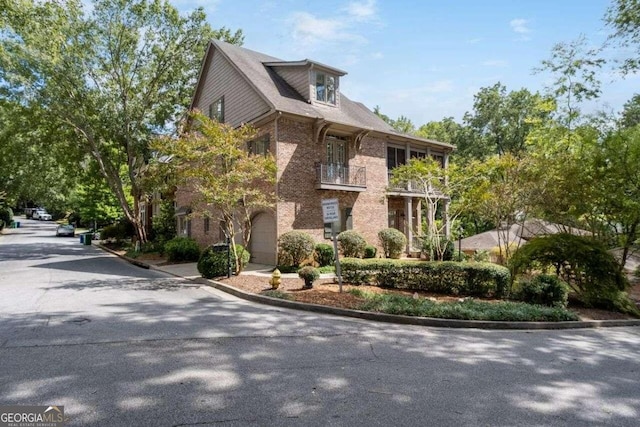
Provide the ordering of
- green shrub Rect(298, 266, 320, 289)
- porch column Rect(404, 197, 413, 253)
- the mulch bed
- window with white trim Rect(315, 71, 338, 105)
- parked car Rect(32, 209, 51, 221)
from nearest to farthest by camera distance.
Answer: the mulch bed → green shrub Rect(298, 266, 320, 289) → window with white trim Rect(315, 71, 338, 105) → porch column Rect(404, 197, 413, 253) → parked car Rect(32, 209, 51, 221)

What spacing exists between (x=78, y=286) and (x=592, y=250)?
14330mm

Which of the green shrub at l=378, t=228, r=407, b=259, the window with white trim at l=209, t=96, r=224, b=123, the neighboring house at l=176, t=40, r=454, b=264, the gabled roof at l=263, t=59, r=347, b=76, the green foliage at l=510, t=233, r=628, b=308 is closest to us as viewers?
the green foliage at l=510, t=233, r=628, b=308

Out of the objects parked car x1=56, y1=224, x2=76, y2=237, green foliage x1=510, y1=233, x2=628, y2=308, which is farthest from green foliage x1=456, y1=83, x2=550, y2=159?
parked car x1=56, y1=224, x2=76, y2=237

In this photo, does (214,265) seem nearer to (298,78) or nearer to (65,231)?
(298,78)

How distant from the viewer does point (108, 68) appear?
20891mm

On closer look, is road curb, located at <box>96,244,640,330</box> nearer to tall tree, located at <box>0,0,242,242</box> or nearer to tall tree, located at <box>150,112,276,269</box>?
tall tree, located at <box>150,112,276,269</box>

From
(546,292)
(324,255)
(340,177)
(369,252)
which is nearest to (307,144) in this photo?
(340,177)

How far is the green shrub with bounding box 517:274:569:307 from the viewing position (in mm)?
9086

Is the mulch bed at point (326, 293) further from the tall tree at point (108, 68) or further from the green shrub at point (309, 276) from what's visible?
the tall tree at point (108, 68)

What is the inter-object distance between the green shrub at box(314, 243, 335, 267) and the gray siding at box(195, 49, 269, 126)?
646 centimetres

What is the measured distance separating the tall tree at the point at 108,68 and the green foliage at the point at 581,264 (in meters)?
21.3

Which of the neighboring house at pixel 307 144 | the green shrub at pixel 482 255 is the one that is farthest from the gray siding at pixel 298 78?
the green shrub at pixel 482 255

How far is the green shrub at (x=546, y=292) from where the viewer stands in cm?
909

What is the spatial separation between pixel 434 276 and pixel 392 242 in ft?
24.1
